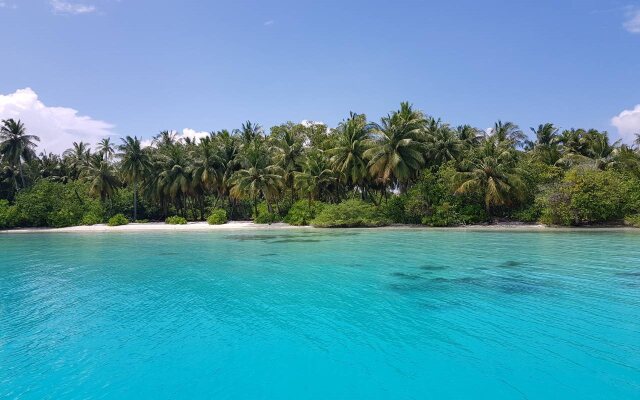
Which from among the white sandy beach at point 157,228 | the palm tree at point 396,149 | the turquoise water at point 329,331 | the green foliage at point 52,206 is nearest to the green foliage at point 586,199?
the palm tree at point 396,149

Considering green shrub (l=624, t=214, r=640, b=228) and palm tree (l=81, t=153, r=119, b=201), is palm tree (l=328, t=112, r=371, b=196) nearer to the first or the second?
green shrub (l=624, t=214, r=640, b=228)

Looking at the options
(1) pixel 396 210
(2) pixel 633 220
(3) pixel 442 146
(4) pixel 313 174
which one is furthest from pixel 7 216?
(2) pixel 633 220

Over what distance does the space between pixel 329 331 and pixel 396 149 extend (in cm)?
3138

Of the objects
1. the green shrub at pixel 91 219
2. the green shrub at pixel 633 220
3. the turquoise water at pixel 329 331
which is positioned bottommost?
the turquoise water at pixel 329 331

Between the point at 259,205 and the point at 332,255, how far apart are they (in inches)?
1177

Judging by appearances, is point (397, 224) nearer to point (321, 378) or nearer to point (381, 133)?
point (381, 133)

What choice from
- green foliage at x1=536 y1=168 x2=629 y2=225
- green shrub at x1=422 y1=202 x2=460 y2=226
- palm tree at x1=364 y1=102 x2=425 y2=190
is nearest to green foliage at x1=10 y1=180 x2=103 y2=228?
palm tree at x1=364 y1=102 x2=425 y2=190

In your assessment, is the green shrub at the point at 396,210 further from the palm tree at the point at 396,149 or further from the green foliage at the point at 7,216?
the green foliage at the point at 7,216

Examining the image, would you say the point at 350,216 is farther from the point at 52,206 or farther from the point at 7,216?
the point at 7,216

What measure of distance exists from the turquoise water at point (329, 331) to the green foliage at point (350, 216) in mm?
21511

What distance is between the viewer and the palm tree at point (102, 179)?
48.8 m

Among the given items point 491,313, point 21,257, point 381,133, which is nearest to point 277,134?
point 381,133

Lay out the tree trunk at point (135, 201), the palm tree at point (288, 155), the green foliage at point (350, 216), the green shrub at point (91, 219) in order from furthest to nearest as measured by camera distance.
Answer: the tree trunk at point (135, 201)
the green shrub at point (91, 219)
the palm tree at point (288, 155)
the green foliage at point (350, 216)

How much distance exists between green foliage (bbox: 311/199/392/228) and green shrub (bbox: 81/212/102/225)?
27.8 meters
